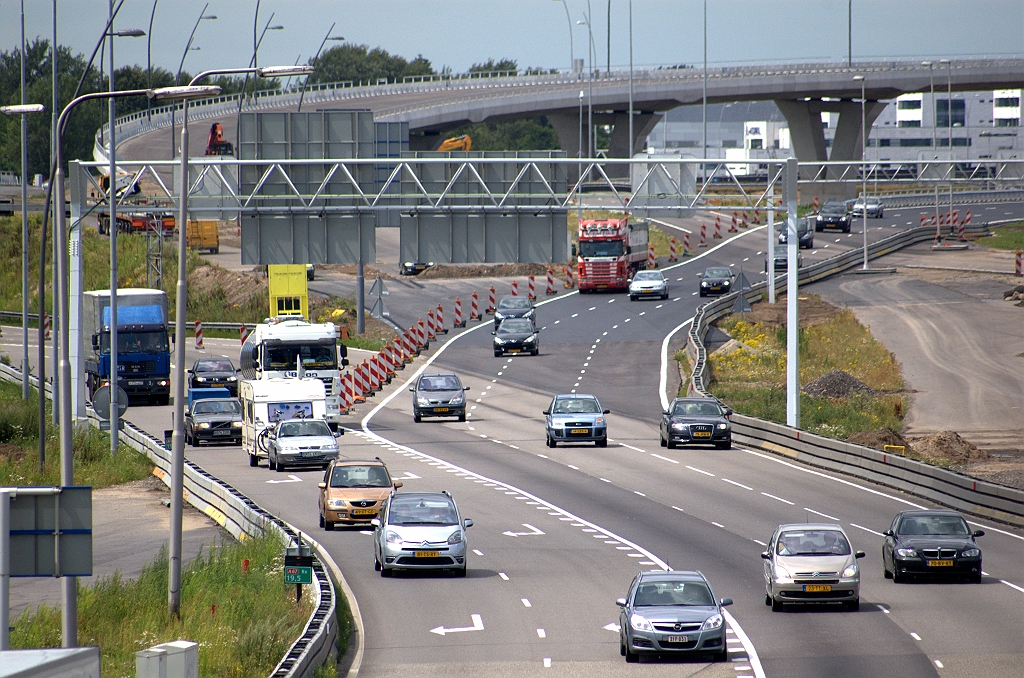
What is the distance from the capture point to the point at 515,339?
6009cm

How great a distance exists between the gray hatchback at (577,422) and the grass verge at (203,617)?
19.1 meters

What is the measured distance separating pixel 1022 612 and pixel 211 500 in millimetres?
17343

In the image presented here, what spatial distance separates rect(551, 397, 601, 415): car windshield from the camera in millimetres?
41656

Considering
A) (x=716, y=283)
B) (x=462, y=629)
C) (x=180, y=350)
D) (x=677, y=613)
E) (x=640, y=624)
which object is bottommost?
(x=462, y=629)

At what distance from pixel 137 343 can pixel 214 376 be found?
3.13 meters

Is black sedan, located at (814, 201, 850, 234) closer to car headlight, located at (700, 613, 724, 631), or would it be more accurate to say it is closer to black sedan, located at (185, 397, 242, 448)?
black sedan, located at (185, 397, 242, 448)

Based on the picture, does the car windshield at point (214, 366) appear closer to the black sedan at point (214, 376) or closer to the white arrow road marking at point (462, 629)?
the black sedan at point (214, 376)

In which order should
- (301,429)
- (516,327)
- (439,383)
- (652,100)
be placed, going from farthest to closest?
(652,100) < (516,327) < (439,383) < (301,429)

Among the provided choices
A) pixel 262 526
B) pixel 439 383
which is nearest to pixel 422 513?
pixel 262 526

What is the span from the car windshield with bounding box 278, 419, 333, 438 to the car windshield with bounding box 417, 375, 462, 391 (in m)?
9.44

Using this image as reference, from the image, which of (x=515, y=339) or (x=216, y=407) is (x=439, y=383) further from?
(x=515, y=339)

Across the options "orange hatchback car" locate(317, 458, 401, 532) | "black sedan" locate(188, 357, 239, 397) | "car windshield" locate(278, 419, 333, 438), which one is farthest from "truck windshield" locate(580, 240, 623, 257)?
"orange hatchback car" locate(317, 458, 401, 532)

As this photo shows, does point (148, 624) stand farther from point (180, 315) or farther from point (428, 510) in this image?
point (428, 510)

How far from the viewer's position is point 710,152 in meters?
192
